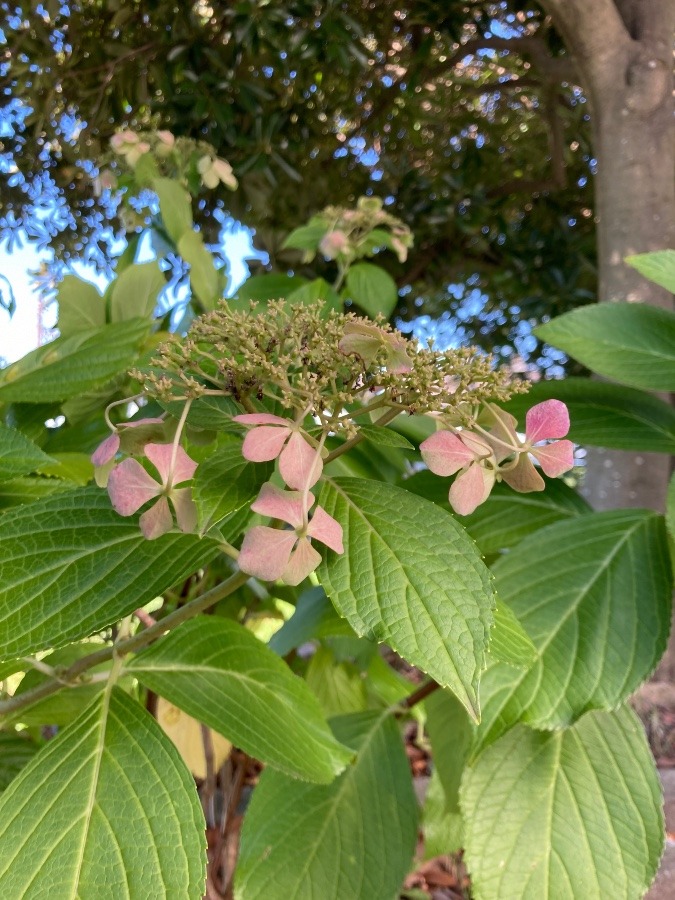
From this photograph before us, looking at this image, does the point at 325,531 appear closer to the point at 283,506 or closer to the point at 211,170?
the point at 283,506

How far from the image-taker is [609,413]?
2.07 feet

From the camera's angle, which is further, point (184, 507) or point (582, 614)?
point (582, 614)

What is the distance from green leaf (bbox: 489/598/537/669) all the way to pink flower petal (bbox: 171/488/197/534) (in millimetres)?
162

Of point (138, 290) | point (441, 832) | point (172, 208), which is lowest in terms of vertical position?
point (441, 832)

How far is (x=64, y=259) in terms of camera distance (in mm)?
2104

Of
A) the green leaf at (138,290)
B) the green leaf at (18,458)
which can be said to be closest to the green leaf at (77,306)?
the green leaf at (138,290)

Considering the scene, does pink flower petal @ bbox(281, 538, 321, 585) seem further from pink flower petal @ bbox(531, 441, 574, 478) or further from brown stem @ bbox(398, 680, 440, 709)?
brown stem @ bbox(398, 680, 440, 709)

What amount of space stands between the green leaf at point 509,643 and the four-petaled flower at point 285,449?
0.13 m

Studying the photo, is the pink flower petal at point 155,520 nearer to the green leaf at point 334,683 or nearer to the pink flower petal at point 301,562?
the pink flower petal at point 301,562

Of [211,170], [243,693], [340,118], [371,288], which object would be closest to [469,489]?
[243,693]

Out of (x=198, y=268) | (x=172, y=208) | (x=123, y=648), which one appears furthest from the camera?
(x=172, y=208)

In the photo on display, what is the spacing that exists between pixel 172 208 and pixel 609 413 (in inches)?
28.3

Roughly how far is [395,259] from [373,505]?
1.74 m

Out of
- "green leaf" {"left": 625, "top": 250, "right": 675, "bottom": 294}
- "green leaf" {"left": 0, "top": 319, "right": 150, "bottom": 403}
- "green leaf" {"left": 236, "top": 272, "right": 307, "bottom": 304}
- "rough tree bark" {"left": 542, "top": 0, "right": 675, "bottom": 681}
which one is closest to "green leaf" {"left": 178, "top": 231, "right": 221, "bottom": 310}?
"green leaf" {"left": 236, "top": 272, "right": 307, "bottom": 304}
